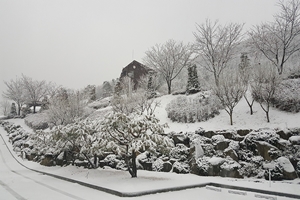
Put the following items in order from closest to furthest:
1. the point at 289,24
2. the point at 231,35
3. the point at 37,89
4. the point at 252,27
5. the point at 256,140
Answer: the point at 256,140 < the point at 289,24 < the point at 252,27 < the point at 231,35 < the point at 37,89

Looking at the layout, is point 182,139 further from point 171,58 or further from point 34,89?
point 34,89

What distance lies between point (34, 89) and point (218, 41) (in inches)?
1330

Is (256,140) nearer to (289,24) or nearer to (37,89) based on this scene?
(289,24)

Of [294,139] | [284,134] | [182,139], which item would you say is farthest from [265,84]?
[182,139]

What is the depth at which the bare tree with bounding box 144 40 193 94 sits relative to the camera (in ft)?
94.2

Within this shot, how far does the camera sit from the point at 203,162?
1004 cm

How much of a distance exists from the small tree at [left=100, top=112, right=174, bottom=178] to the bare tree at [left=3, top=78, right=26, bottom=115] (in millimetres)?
38884

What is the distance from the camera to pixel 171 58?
29.2 meters

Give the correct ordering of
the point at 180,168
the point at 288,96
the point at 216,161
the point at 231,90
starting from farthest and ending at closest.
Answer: the point at 231,90, the point at 288,96, the point at 180,168, the point at 216,161

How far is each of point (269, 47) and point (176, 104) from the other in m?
10.4

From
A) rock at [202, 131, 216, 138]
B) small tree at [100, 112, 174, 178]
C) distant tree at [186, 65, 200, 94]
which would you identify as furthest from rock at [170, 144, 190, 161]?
distant tree at [186, 65, 200, 94]

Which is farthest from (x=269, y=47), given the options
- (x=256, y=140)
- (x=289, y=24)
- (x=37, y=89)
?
(x=37, y=89)

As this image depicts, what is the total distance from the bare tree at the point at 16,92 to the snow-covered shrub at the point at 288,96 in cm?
4210

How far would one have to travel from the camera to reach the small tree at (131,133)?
8.74 metres
